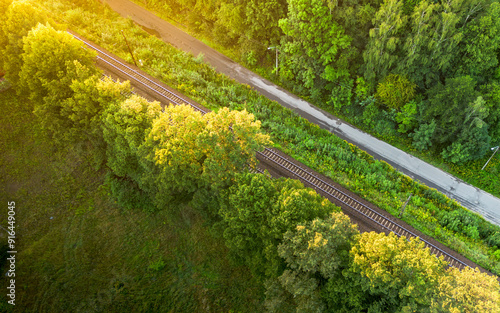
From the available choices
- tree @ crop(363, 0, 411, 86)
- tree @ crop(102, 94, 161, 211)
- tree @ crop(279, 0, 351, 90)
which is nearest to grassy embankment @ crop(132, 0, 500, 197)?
tree @ crop(279, 0, 351, 90)

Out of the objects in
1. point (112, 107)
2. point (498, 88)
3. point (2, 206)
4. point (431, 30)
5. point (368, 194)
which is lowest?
point (2, 206)

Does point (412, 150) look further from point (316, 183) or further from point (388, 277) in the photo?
point (388, 277)

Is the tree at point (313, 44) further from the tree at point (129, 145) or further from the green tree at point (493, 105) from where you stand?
the tree at point (129, 145)

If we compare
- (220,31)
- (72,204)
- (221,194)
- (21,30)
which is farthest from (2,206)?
(220,31)

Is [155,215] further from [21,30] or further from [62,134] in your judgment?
[21,30]

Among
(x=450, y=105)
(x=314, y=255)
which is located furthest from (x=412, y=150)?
(x=314, y=255)
